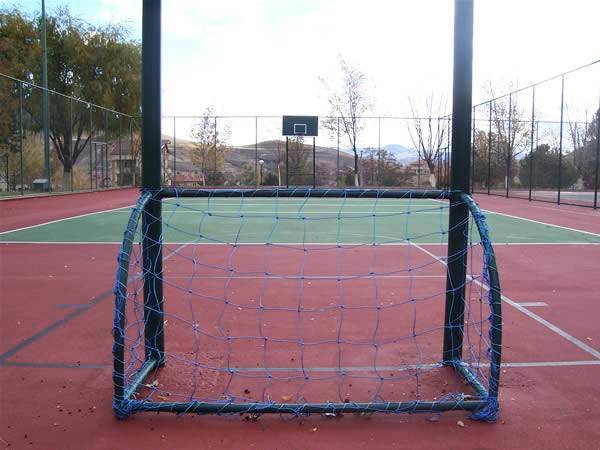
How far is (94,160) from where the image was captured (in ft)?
95.3

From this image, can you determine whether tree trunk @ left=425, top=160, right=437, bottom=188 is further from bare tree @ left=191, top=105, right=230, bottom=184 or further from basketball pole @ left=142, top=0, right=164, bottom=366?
basketball pole @ left=142, top=0, right=164, bottom=366

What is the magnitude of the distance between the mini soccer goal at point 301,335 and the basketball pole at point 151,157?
0.02m

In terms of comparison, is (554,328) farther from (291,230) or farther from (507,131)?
(507,131)

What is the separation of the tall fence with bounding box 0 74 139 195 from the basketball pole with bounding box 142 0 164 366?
693 inches

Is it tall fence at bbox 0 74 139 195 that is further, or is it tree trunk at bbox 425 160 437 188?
tree trunk at bbox 425 160 437 188

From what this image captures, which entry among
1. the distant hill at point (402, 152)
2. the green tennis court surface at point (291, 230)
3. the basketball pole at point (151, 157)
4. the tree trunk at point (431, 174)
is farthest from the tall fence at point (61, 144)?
the basketball pole at point (151, 157)

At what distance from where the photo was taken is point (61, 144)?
2680 centimetres

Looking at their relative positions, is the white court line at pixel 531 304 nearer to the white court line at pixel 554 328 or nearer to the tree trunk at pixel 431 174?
the white court line at pixel 554 328

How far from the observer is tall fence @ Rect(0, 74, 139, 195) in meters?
20.9

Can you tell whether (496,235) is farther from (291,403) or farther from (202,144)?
(202,144)

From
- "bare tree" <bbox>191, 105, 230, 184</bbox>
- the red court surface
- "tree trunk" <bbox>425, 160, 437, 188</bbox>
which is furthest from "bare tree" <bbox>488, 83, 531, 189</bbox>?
the red court surface

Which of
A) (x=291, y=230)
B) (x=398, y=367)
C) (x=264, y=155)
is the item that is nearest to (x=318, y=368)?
(x=398, y=367)

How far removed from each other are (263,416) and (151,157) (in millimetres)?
1879

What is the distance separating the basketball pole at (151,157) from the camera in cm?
404
